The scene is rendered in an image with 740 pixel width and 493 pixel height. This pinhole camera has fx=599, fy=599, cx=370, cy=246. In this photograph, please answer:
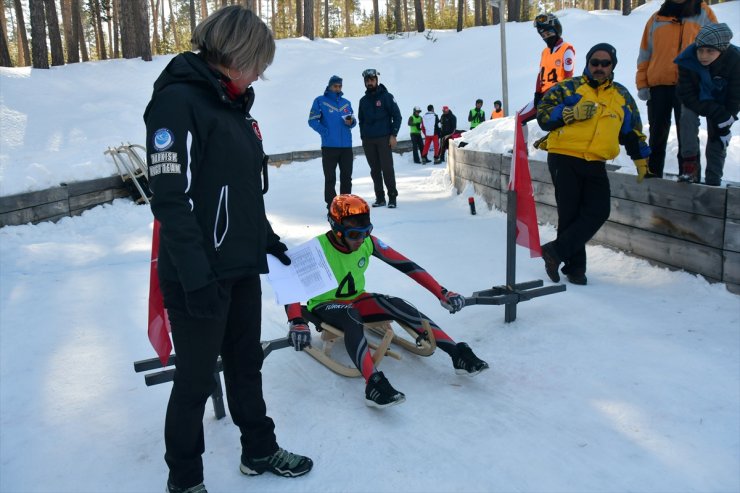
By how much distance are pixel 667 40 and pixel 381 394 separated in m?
4.07

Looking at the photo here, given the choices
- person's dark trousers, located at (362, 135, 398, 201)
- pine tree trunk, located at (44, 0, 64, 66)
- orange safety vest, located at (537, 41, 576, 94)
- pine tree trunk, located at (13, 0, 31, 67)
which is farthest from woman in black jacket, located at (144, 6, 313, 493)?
pine tree trunk, located at (13, 0, 31, 67)

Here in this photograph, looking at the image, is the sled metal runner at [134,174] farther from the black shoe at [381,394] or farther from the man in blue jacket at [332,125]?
the black shoe at [381,394]

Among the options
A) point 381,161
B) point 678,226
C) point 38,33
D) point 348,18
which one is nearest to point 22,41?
point 38,33

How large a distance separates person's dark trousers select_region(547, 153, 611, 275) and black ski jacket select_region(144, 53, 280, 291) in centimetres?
327

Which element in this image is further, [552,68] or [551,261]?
[552,68]

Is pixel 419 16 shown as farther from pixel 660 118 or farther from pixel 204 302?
pixel 204 302

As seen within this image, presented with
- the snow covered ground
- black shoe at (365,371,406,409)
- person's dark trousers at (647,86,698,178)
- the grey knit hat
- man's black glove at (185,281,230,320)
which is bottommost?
the snow covered ground

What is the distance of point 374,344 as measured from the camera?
412 cm

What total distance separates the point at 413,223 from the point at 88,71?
17.1 meters

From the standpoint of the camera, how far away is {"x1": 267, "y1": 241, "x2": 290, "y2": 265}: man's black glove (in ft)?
10.3

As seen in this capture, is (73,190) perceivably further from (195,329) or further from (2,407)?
(195,329)

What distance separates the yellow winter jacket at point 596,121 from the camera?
4.74 m

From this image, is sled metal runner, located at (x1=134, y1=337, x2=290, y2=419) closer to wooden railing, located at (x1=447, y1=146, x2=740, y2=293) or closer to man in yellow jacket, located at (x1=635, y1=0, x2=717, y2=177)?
wooden railing, located at (x1=447, y1=146, x2=740, y2=293)

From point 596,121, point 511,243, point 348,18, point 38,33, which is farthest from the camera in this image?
point 348,18
